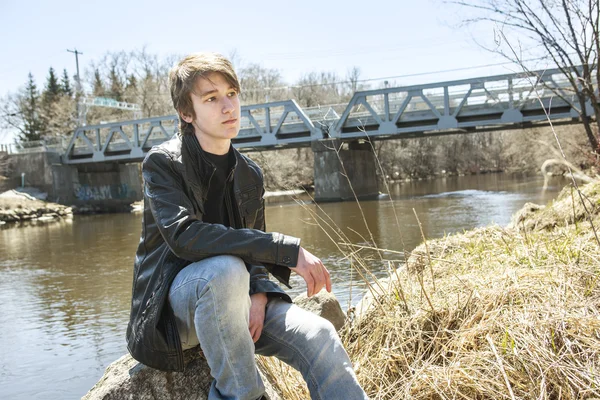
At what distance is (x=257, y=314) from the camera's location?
6.66ft

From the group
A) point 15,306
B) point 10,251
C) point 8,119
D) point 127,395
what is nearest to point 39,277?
point 15,306

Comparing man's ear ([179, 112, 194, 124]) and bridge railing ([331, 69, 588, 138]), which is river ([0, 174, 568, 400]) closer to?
man's ear ([179, 112, 194, 124])

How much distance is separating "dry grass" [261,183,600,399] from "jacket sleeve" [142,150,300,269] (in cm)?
80

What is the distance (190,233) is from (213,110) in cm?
51

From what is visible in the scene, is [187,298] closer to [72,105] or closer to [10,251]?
[10,251]

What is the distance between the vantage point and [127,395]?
2.15 m

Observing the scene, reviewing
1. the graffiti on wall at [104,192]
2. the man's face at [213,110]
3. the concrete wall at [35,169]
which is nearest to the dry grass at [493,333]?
the man's face at [213,110]

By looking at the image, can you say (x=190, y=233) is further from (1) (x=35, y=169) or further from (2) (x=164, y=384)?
(1) (x=35, y=169)

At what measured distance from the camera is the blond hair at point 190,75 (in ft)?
6.82

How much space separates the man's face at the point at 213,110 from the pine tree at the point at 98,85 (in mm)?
61296

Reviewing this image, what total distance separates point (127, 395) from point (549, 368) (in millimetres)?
1534

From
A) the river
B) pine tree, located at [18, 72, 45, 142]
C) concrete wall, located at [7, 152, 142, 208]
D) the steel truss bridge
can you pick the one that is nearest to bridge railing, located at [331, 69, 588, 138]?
the steel truss bridge

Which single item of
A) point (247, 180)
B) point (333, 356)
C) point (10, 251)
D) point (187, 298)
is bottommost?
point (10, 251)

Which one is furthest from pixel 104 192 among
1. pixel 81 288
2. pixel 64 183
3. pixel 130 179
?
pixel 81 288
